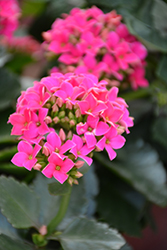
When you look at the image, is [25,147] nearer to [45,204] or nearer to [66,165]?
[66,165]

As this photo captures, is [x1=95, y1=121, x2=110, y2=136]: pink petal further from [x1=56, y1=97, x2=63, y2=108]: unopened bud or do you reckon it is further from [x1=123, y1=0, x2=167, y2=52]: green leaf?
[x1=123, y1=0, x2=167, y2=52]: green leaf

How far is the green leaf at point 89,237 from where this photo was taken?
1.32 ft

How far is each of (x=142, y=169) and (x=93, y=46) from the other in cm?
31

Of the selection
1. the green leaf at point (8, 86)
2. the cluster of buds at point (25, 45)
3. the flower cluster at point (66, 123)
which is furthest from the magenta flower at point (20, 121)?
the cluster of buds at point (25, 45)

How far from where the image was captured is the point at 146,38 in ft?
2.00

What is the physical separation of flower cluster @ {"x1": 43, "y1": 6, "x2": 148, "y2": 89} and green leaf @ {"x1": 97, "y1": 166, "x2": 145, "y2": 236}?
27 cm

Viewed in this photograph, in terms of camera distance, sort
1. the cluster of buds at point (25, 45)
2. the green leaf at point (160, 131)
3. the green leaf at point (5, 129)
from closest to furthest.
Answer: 1. the green leaf at point (5, 129)
2. the green leaf at point (160, 131)
3. the cluster of buds at point (25, 45)

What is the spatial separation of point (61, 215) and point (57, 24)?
1.31ft

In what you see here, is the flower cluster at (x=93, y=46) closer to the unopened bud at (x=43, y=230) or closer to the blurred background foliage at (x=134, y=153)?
the blurred background foliage at (x=134, y=153)

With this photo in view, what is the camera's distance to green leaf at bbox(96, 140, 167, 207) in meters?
0.60

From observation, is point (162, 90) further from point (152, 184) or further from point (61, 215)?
point (61, 215)

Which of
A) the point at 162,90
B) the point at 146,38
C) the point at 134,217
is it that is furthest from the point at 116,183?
the point at 146,38

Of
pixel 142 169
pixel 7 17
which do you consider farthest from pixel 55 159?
pixel 7 17

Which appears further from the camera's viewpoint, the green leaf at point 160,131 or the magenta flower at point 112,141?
the green leaf at point 160,131
